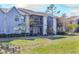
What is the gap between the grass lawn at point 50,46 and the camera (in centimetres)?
323

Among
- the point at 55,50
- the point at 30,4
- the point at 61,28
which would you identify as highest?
the point at 30,4

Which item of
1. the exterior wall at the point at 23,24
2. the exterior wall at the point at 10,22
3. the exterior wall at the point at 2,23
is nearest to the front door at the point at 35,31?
the exterior wall at the point at 23,24

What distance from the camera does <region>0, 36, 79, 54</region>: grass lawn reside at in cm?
323

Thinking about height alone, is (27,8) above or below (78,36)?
Result: above

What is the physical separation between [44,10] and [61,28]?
225 mm

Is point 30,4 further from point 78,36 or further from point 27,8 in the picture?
point 78,36

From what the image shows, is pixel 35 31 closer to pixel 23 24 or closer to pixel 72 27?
pixel 23 24

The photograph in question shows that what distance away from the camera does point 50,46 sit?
128 inches

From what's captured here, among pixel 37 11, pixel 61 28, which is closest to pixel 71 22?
pixel 61 28

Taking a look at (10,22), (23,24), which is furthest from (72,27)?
(10,22)

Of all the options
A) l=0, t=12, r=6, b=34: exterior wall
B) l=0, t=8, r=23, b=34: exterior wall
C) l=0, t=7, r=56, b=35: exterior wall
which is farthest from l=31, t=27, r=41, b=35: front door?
l=0, t=12, r=6, b=34: exterior wall

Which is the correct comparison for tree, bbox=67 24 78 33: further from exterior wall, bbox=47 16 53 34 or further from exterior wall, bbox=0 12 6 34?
exterior wall, bbox=0 12 6 34

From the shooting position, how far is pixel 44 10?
3.23 m

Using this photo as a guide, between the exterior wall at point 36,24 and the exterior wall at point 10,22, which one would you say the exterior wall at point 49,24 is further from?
the exterior wall at point 10,22
